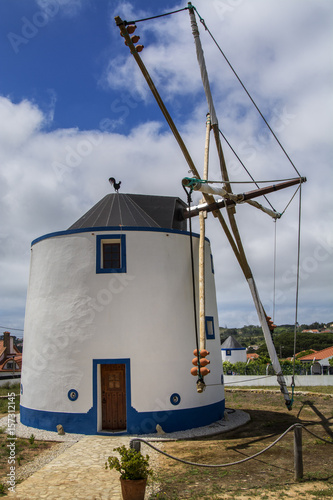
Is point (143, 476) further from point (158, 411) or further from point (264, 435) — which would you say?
point (264, 435)

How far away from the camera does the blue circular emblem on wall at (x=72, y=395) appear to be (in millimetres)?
11438

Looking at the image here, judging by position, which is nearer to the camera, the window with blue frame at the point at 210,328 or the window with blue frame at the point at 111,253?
the window with blue frame at the point at 111,253

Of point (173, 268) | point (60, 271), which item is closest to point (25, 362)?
point (60, 271)

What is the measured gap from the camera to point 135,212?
47.2 feet

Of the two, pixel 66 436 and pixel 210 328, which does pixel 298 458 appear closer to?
pixel 210 328

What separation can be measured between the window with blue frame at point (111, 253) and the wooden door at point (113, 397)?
2921 mm

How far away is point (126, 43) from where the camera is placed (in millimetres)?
9844

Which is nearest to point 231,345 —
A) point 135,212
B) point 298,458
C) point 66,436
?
point 135,212

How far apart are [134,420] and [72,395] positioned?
6.39ft

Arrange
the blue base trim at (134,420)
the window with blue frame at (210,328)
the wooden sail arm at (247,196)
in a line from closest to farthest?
the blue base trim at (134,420)
the wooden sail arm at (247,196)
the window with blue frame at (210,328)

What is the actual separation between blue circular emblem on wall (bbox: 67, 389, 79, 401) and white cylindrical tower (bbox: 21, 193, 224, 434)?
3 cm

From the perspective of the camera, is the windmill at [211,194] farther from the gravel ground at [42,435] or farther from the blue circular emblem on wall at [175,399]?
the gravel ground at [42,435]

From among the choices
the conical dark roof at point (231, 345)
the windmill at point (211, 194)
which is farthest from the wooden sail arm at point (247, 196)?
the conical dark roof at point (231, 345)

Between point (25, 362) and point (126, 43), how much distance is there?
10.2m
